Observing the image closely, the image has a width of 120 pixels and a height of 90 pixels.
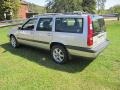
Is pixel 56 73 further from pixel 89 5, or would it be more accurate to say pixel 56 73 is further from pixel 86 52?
pixel 89 5

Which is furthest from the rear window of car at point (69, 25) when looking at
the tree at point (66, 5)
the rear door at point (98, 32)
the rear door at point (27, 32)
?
the tree at point (66, 5)

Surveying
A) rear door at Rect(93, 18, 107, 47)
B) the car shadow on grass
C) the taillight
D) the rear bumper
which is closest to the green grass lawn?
the car shadow on grass

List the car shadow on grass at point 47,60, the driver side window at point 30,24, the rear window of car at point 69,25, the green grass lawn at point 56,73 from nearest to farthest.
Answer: the green grass lawn at point 56,73 < the rear window of car at point 69,25 < the car shadow on grass at point 47,60 < the driver side window at point 30,24

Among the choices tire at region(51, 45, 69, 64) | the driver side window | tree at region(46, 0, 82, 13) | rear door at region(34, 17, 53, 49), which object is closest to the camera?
tire at region(51, 45, 69, 64)

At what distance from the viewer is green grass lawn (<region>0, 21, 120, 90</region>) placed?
560 cm

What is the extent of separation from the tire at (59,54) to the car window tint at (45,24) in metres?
0.80

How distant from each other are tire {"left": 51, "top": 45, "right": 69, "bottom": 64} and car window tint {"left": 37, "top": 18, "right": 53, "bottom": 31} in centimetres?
80

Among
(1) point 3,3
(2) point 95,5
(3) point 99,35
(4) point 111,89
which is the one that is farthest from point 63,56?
(2) point 95,5

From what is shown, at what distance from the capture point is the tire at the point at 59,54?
23.8 ft

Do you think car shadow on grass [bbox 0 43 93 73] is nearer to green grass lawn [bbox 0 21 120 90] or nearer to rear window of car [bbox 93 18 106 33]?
green grass lawn [bbox 0 21 120 90]

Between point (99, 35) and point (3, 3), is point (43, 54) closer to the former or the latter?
point (99, 35)

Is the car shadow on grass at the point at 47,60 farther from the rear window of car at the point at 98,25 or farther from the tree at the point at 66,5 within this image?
the tree at the point at 66,5

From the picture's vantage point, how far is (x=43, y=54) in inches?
351

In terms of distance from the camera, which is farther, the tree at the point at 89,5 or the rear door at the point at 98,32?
the tree at the point at 89,5
